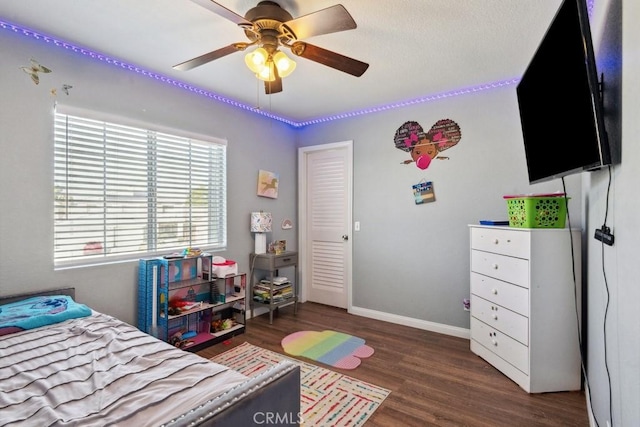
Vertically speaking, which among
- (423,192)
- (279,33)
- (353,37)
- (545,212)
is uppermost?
(353,37)

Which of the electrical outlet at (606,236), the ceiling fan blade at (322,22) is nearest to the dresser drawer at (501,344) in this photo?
the electrical outlet at (606,236)

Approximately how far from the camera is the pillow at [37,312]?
176 centimetres

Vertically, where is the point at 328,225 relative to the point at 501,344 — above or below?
above

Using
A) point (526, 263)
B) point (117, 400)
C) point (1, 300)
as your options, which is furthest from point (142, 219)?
point (526, 263)

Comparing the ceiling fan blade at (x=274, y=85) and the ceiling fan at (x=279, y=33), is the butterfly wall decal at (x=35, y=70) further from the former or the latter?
the ceiling fan blade at (x=274, y=85)

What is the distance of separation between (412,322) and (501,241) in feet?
4.89

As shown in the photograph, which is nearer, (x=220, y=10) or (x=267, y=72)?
(x=220, y=10)

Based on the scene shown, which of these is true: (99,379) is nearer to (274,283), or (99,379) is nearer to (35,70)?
(35,70)

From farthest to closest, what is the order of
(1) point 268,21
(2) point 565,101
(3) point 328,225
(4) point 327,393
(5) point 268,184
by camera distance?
(3) point 328,225 → (5) point 268,184 → (4) point 327,393 → (1) point 268,21 → (2) point 565,101

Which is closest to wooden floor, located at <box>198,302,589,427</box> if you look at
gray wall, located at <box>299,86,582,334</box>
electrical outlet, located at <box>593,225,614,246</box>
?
gray wall, located at <box>299,86,582,334</box>

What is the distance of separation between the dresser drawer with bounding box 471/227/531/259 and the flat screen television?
446 mm

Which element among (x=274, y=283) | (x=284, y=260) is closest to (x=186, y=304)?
(x=274, y=283)

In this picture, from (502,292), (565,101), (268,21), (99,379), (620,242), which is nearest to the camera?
(620,242)

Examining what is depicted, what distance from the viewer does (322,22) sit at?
1.57 meters
